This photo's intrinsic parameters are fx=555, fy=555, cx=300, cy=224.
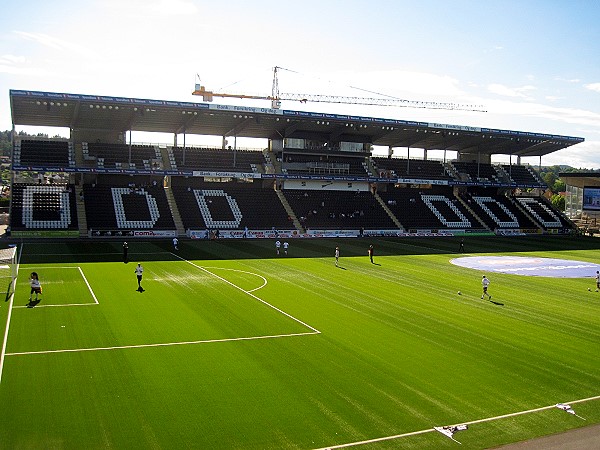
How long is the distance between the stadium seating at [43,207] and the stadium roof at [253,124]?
7670 millimetres

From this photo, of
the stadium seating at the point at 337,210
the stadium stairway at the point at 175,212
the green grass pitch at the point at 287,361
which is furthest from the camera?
the stadium seating at the point at 337,210

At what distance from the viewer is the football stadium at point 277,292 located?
1426 cm

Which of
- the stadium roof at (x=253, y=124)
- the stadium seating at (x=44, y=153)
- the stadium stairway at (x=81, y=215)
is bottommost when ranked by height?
the stadium stairway at (x=81, y=215)

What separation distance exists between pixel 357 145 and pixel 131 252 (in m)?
39.1

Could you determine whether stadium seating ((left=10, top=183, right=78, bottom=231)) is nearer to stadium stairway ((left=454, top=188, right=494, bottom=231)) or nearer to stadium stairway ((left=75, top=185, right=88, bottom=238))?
stadium stairway ((left=75, top=185, right=88, bottom=238))

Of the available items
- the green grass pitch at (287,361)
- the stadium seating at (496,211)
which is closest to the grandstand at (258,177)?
the stadium seating at (496,211)

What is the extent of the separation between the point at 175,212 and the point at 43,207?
12807 mm

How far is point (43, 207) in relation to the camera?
5344cm

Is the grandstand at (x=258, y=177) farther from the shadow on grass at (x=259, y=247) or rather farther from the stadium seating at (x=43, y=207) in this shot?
the shadow on grass at (x=259, y=247)

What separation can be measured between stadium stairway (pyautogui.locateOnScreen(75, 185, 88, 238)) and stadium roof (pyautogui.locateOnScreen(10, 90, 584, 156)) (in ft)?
25.8

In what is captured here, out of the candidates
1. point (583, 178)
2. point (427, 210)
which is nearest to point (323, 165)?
point (427, 210)

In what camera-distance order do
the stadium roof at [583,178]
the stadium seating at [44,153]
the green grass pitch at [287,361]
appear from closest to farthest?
the green grass pitch at [287,361]
the stadium seating at [44,153]
the stadium roof at [583,178]

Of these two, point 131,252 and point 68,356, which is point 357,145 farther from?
point 68,356

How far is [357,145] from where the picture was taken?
75.0 meters
